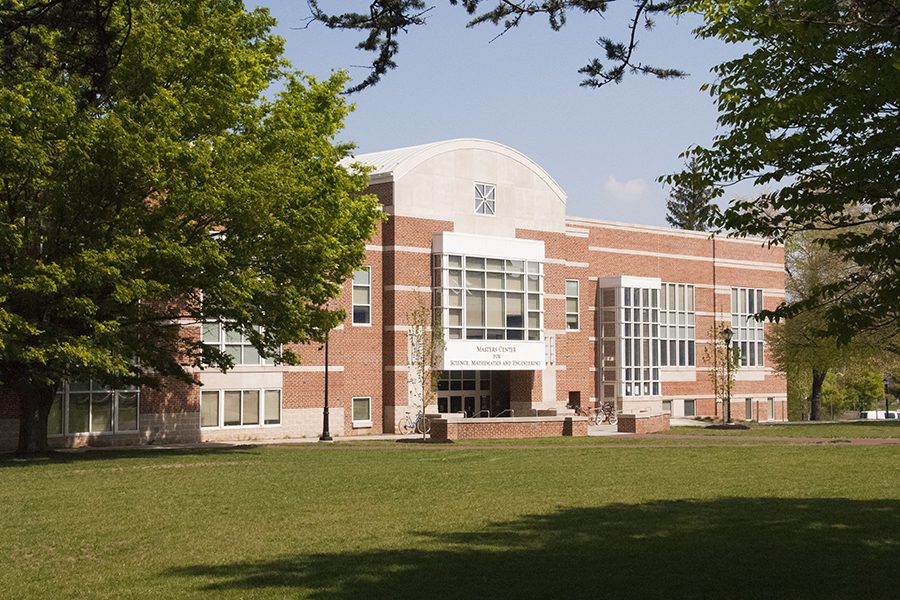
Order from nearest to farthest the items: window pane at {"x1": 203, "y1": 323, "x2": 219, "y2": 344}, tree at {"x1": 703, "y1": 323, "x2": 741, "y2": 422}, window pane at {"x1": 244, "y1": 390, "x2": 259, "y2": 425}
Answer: window pane at {"x1": 203, "y1": 323, "x2": 219, "y2": 344} → window pane at {"x1": 244, "y1": 390, "x2": 259, "y2": 425} → tree at {"x1": 703, "y1": 323, "x2": 741, "y2": 422}

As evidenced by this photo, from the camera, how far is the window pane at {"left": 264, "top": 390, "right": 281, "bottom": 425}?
45406 mm

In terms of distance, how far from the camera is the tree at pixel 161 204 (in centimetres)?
2822

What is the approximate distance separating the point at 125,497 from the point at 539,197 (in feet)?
114

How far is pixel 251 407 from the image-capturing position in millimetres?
45000

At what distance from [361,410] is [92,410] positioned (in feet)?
39.3

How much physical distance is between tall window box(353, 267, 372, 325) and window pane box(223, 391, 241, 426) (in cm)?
603

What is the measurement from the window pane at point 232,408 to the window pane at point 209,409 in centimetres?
38

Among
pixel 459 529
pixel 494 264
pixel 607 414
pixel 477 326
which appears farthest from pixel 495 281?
pixel 459 529

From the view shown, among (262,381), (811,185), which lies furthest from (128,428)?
(811,185)

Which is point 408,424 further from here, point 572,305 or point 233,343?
point 572,305

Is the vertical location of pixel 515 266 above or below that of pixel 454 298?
above

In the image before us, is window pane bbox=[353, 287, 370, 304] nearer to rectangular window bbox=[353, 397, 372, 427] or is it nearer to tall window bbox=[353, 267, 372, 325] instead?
tall window bbox=[353, 267, 372, 325]

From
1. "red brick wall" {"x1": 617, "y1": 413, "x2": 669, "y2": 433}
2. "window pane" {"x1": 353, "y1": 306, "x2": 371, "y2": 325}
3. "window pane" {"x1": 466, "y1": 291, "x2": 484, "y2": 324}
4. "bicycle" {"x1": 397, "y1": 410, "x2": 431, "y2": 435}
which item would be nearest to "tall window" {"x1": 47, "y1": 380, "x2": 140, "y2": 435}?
"window pane" {"x1": 353, "y1": 306, "x2": 371, "y2": 325}

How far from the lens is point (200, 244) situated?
3027cm
